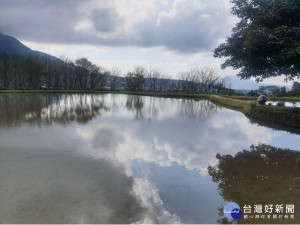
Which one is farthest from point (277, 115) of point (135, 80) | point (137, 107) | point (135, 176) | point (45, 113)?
point (135, 80)

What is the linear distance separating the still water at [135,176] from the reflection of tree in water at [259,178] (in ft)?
0.06

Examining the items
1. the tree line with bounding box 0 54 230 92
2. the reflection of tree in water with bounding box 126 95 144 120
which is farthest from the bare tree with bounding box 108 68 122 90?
the reflection of tree in water with bounding box 126 95 144 120

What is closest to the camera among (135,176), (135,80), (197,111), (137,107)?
(135,176)

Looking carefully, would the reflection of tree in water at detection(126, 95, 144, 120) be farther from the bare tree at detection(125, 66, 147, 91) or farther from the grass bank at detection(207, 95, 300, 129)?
the bare tree at detection(125, 66, 147, 91)

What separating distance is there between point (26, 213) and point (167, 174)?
9.07 feet

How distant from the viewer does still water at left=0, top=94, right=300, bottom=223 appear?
334cm

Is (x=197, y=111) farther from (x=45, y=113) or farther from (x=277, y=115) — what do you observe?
(x=45, y=113)

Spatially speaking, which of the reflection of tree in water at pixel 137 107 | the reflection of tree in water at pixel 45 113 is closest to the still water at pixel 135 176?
the reflection of tree in water at pixel 45 113

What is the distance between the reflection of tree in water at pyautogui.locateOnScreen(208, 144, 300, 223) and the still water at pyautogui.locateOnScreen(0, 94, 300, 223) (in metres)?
0.02

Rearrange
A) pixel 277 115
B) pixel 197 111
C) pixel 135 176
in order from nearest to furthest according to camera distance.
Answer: pixel 135 176 < pixel 277 115 < pixel 197 111

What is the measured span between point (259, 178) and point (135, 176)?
8.91 feet

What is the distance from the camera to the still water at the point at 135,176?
3.34 metres

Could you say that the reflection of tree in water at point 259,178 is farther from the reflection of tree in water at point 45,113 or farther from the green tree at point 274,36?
the reflection of tree in water at point 45,113

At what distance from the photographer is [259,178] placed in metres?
4.71
